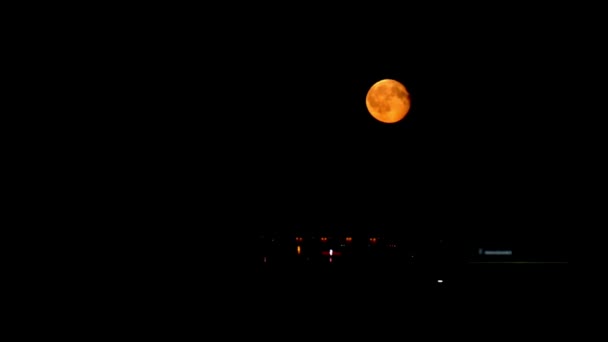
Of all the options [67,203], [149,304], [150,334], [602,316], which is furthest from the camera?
[67,203]

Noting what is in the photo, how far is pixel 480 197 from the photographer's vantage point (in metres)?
8.88

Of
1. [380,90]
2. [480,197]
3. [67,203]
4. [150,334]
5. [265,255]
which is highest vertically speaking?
[380,90]

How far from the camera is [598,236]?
24.0ft

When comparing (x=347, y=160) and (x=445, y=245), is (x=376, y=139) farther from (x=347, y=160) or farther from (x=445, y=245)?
(x=445, y=245)

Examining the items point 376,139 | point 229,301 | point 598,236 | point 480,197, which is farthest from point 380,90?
point 229,301

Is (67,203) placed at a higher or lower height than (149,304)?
higher

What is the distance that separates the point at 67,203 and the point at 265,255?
264 cm

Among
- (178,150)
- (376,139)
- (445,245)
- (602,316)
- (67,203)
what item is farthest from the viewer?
(376,139)

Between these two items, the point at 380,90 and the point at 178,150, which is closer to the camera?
the point at 178,150

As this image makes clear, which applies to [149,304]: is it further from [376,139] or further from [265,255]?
[376,139]

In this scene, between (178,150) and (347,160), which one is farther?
(347,160)

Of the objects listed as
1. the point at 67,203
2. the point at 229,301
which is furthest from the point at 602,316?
the point at 67,203

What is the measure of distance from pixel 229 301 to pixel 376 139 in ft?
16.3

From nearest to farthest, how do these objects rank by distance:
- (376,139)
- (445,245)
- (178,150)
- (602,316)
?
(602,316) → (178,150) → (445,245) → (376,139)
